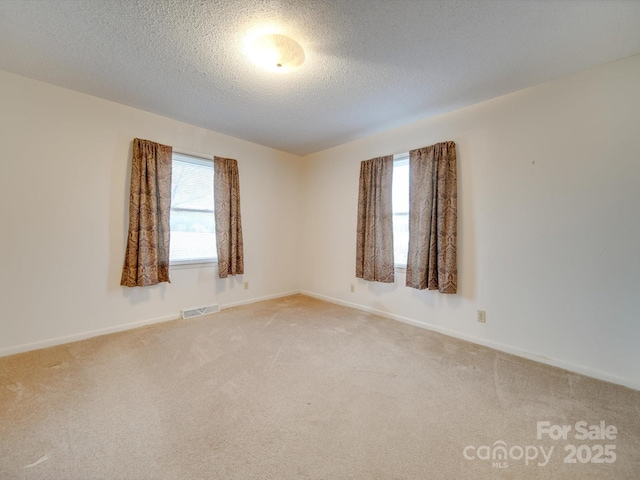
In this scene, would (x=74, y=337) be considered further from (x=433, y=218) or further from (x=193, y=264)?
(x=433, y=218)

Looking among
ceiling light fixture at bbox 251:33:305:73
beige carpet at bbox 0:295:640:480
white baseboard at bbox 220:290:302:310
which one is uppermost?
ceiling light fixture at bbox 251:33:305:73

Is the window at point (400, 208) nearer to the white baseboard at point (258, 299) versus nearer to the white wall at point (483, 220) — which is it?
the white wall at point (483, 220)

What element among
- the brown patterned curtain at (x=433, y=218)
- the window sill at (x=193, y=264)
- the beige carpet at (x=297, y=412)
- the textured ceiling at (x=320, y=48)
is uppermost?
the textured ceiling at (x=320, y=48)

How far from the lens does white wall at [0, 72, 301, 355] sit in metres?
2.36

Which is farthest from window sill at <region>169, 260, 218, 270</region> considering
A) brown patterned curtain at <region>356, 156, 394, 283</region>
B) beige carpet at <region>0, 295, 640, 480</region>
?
brown patterned curtain at <region>356, 156, 394, 283</region>

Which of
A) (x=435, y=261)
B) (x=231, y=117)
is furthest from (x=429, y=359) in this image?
(x=231, y=117)

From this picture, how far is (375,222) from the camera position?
11.5ft

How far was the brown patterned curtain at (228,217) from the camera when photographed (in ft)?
11.9

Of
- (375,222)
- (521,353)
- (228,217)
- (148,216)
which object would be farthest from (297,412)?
(228,217)

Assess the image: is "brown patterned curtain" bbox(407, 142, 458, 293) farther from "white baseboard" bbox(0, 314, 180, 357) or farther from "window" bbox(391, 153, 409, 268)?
"white baseboard" bbox(0, 314, 180, 357)

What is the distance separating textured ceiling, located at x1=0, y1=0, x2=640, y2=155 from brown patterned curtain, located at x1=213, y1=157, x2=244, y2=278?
3.07ft

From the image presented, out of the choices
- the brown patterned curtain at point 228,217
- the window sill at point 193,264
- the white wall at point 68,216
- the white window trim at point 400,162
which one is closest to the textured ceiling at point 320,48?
the white wall at point 68,216

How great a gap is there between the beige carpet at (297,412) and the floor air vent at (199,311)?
690 millimetres

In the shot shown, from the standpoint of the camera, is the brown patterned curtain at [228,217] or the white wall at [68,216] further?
the brown patterned curtain at [228,217]
